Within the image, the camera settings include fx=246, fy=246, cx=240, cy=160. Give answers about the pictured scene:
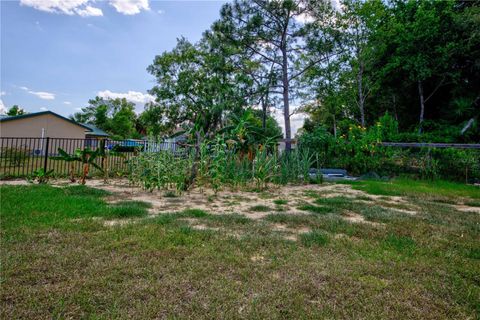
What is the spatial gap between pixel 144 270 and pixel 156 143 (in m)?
4.10

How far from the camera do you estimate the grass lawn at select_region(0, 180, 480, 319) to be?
132 centimetres

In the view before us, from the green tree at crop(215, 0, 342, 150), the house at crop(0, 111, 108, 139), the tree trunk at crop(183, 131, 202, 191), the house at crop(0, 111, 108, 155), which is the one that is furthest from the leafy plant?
the house at crop(0, 111, 108, 139)

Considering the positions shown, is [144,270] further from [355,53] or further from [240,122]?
[355,53]

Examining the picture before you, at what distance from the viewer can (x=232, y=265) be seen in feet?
5.90

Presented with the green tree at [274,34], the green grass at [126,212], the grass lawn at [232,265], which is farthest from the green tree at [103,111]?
the grass lawn at [232,265]

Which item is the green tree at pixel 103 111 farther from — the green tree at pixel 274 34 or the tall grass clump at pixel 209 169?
the tall grass clump at pixel 209 169

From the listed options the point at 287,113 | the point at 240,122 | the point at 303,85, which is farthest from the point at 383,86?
the point at 240,122

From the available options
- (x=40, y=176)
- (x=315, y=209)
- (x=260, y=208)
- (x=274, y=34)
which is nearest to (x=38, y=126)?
(x=40, y=176)

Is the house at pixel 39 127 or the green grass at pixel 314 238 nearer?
the green grass at pixel 314 238

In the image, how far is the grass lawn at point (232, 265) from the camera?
51.9 inches

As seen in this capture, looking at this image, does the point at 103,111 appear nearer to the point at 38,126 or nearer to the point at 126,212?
the point at 38,126

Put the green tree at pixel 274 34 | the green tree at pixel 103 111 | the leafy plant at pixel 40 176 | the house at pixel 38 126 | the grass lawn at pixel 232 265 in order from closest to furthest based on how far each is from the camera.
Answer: the grass lawn at pixel 232 265, the leafy plant at pixel 40 176, the green tree at pixel 274 34, the house at pixel 38 126, the green tree at pixel 103 111

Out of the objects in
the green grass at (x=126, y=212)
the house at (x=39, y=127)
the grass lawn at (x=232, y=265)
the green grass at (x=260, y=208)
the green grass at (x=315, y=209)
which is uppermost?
the house at (x=39, y=127)

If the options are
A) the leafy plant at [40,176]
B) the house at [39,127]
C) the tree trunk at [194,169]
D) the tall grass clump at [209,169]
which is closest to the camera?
the tall grass clump at [209,169]
